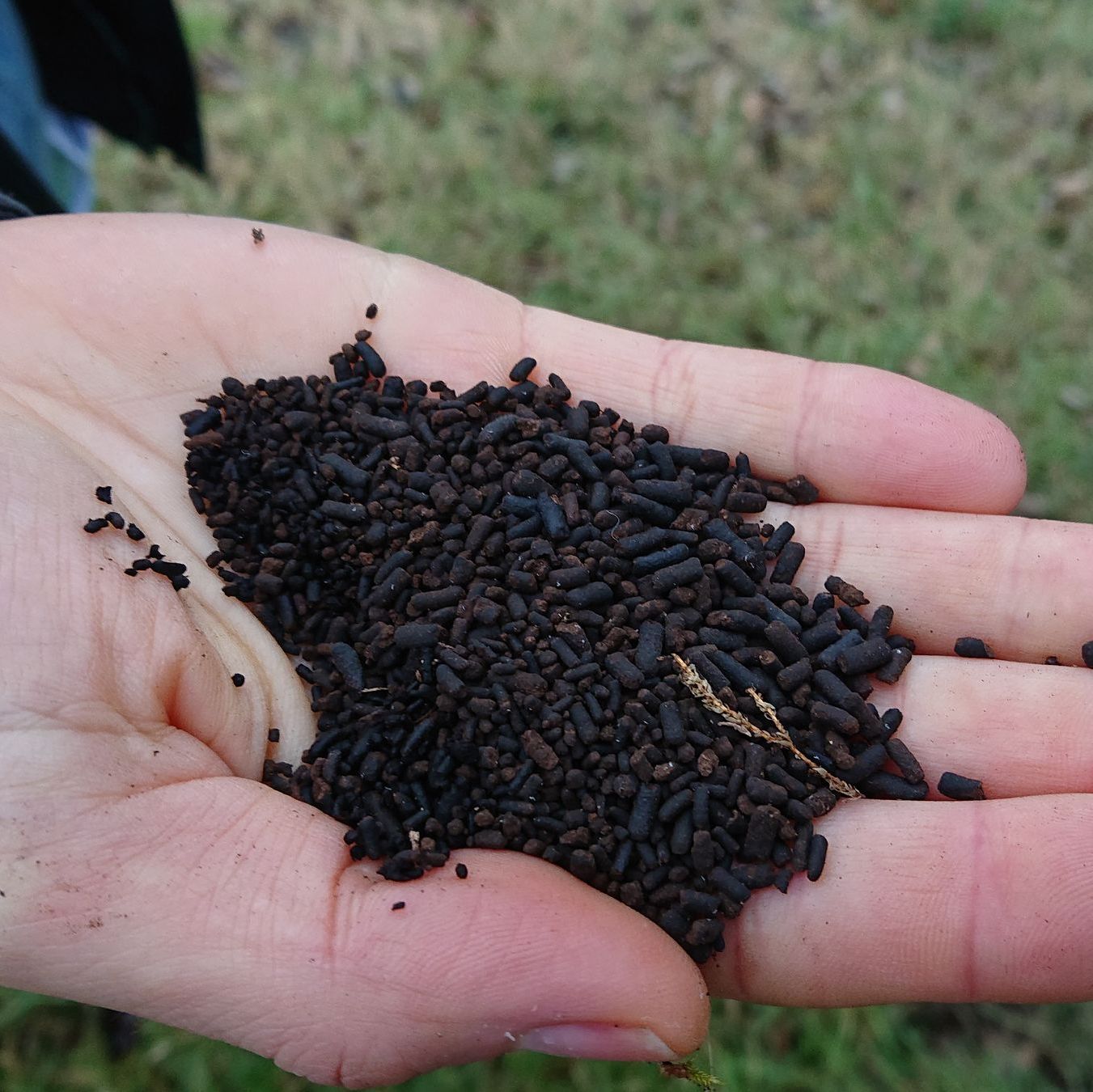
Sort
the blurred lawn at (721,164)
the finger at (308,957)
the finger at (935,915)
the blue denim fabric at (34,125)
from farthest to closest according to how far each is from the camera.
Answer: the blurred lawn at (721,164) < the blue denim fabric at (34,125) < the finger at (935,915) < the finger at (308,957)

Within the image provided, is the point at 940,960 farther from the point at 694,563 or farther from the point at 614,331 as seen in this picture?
the point at 614,331

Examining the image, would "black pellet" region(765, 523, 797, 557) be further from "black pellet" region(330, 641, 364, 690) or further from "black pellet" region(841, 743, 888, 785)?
"black pellet" region(330, 641, 364, 690)

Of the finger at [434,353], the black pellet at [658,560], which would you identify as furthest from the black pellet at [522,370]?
the black pellet at [658,560]

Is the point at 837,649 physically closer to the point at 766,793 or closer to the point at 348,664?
the point at 766,793

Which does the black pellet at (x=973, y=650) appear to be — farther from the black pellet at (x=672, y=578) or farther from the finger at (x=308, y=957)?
the finger at (x=308, y=957)

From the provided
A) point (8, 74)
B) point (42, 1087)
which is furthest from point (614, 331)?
point (42, 1087)

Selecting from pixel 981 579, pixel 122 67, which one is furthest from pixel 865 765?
pixel 122 67
